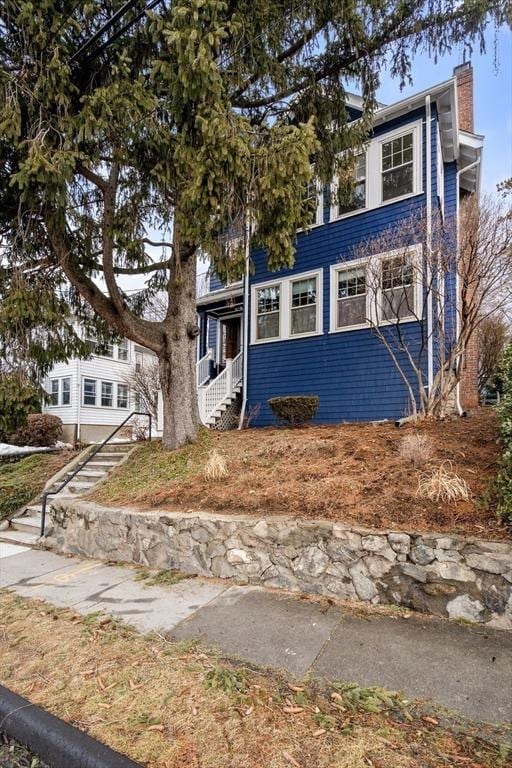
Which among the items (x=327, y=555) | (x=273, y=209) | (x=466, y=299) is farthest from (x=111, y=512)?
(x=466, y=299)

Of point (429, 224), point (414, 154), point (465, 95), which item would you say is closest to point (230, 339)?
point (414, 154)

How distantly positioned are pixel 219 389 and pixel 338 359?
140 inches

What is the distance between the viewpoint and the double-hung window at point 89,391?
72.2 ft

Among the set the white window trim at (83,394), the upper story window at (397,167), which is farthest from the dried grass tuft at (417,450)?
the white window trim at (83,394)

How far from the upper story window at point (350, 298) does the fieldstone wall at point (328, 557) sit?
6948 millimetres

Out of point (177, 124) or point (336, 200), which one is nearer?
point (177, 124)

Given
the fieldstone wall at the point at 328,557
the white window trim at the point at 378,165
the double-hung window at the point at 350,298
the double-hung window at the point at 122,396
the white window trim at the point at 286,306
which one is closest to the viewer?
the fieldstone wall at the point at 328,557

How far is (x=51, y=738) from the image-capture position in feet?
7.74

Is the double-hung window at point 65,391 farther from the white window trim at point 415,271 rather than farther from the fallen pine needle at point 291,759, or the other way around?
the fallen pine needle at point 291,759

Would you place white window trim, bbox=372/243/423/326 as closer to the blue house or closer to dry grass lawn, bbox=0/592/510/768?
the blue house

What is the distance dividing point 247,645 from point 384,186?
10.1 metres

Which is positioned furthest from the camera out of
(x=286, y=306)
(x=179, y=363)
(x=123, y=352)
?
(x=123, y=352)

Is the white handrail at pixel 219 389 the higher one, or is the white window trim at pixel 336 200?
the white window trim at pixel 336 200

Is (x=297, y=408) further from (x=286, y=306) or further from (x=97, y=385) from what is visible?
(x=97, y=385)
